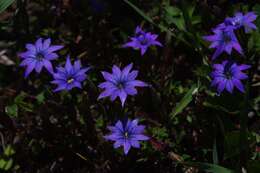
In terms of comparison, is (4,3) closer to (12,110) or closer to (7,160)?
(12,110)

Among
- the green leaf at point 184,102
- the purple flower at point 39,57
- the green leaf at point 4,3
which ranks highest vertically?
the green leaf at point 4,3

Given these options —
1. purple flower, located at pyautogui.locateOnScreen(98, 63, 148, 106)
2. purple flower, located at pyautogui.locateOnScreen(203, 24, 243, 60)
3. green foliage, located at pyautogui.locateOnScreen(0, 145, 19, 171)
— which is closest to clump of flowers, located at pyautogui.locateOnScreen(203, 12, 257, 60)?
purple flower, located at pyautogui.locateOnScreen(203, 24, 243, 60)

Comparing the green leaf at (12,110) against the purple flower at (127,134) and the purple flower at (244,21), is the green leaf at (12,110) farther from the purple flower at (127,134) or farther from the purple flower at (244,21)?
the purple flower at (244,21)

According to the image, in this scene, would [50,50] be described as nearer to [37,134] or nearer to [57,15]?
[37,134]

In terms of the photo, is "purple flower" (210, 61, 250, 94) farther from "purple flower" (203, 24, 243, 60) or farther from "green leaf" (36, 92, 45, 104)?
"green leaf" (36, 92, 45, 104)

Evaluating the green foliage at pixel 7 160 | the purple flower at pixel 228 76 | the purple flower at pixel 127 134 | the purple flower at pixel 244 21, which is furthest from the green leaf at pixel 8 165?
the purple flower at pixel 244 21

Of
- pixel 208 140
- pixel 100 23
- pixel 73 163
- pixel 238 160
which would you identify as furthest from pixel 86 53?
pixel 238 160
